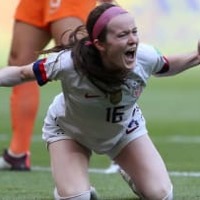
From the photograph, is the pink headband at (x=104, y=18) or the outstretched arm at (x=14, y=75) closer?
the pink headband at (x=104, y=18)

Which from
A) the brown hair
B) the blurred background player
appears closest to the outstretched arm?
the brown hair

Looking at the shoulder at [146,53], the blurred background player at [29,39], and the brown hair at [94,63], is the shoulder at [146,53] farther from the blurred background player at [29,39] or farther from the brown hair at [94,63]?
the blurred background player at [29,39]

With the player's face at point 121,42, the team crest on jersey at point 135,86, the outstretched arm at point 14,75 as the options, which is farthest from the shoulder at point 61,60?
→ the team crest on jersey at point 135,86

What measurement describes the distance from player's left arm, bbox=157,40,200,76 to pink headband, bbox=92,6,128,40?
1.48 feet

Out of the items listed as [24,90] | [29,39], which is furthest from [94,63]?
[24,90]

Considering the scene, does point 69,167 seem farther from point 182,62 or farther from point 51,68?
point 182,62

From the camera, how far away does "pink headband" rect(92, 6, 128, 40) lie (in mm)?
5012

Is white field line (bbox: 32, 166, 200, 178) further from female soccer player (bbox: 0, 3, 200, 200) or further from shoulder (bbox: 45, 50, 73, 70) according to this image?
shoulder (bbox: 45, 50, 73, 70)

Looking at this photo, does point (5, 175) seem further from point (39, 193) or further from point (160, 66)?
point (160, 66)

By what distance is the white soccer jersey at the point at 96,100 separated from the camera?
5148 mm

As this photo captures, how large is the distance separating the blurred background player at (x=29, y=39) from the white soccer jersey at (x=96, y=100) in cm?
119

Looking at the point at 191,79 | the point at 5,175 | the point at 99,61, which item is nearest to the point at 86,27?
the point at 99,61

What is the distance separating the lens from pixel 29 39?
22.3ft

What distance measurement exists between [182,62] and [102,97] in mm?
464
